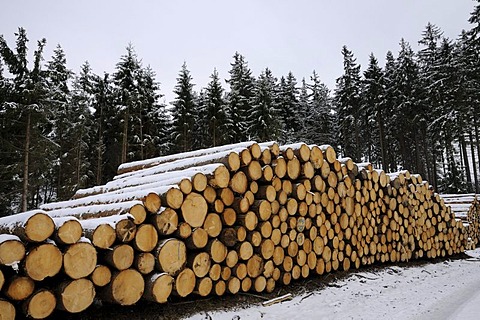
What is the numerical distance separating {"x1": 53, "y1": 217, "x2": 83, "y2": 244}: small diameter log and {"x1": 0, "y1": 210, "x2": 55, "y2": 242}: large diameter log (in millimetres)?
73

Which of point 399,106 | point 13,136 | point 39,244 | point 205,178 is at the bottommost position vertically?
point 39,244

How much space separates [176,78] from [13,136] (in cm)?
1419

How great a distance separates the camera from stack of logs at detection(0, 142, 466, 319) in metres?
3.46

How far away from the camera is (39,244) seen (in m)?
3.38

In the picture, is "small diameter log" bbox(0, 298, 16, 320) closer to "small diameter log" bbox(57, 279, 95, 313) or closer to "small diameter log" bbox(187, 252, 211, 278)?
"small diameter log" bbox(57, 279, 95, 313)

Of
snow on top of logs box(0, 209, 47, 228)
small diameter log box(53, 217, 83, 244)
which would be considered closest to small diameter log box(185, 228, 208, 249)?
small diameter log box(53, 217, 83, 244)

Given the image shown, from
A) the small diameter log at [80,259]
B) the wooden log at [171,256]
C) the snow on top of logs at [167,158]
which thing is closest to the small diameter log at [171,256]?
the wooden log at [171,256]

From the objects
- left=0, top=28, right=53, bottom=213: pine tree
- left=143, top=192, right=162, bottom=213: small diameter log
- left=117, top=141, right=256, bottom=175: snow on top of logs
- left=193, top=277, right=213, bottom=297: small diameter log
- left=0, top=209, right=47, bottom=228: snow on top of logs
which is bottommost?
left=193, top=277, right=213, bottom=297: small diameter log

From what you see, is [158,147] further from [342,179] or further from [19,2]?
[342,179]

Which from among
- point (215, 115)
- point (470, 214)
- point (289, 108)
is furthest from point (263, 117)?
point (470, 214)

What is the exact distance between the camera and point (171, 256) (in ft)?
14.7

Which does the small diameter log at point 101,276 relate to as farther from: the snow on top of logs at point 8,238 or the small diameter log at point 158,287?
the snow on top of logs at point 8,238

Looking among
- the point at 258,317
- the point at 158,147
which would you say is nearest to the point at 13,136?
the point at 158,147

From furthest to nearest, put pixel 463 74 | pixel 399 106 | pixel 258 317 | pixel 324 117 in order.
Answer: pixel 324 117, pixel 399 106, pixel 463 74, pixel 258 317
